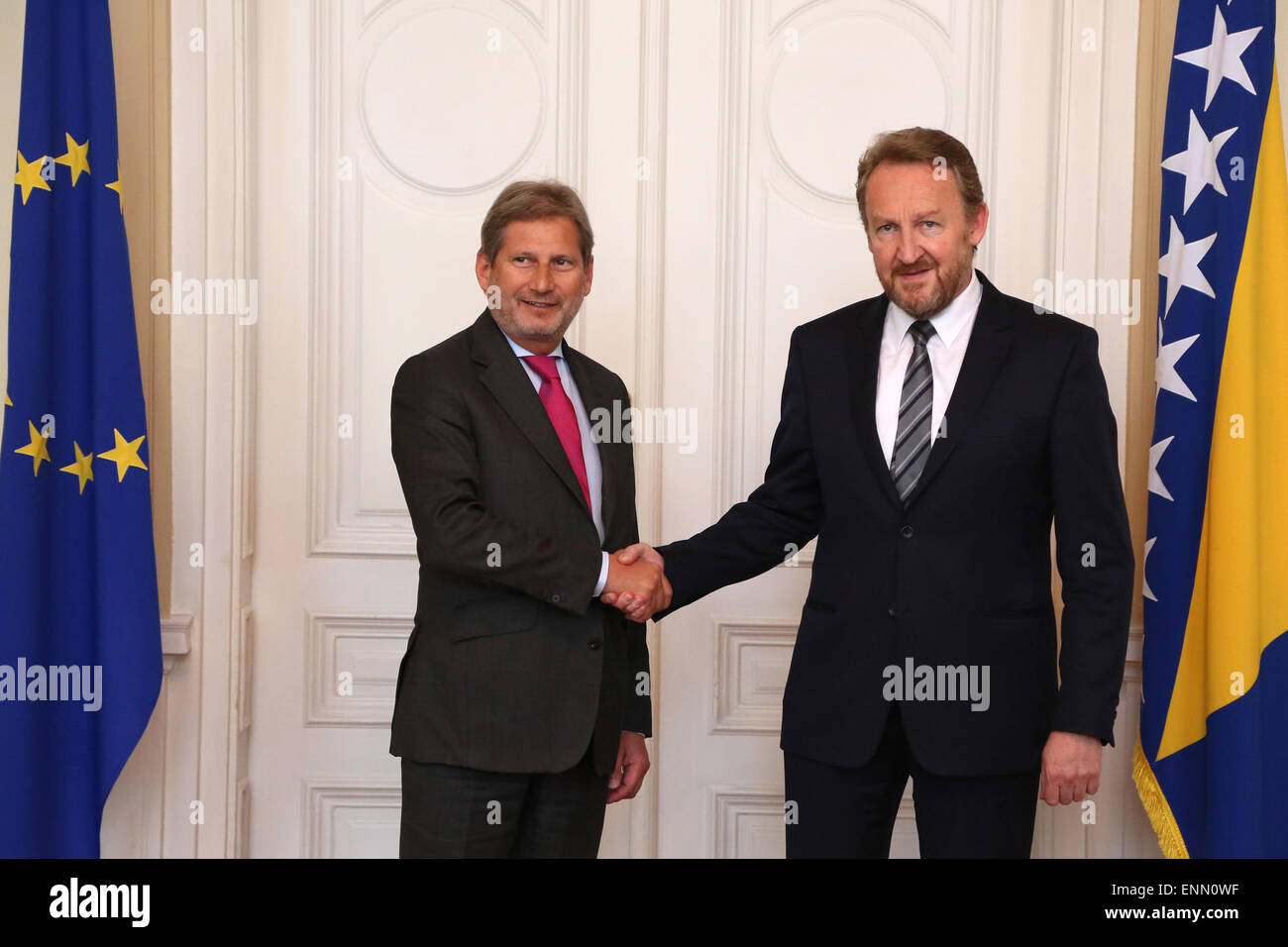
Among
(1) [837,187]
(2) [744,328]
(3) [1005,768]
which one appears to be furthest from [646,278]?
(3) [1005,768]

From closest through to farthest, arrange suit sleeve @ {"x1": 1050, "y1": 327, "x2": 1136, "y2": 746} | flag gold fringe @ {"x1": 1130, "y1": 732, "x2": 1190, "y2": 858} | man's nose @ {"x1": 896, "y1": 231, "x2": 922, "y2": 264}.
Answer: suit sleeve @ {"x1": 1050, "y1": 327, "x2": 1136, "y2": 746} → man's nose @ {"x1": 896, "y1": 231, "x2": 922, "y2": 264} → flag gold fringe @ {"x1": 1130, "y1": 732, "x2": 1190, "y2": 858}

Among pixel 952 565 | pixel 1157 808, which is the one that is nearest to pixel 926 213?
pixel 952 565

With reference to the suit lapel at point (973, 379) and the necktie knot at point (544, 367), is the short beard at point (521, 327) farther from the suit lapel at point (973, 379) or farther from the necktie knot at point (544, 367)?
the suit lapel at point (973, 379)

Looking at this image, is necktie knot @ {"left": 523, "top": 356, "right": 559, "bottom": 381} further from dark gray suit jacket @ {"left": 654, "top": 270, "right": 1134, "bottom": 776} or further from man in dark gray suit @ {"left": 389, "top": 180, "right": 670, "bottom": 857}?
dark gray suit jacket @ {"left": 654, "top": 270, "right": 1134, "bottom": 776}

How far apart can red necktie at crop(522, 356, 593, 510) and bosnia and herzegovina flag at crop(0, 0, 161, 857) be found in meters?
1.17

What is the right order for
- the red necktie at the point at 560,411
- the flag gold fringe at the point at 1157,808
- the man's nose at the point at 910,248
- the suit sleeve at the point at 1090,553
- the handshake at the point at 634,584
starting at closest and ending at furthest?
the suit sleeve at the point at 1090,553 < the man's nose at the point at 910,248 < the handshake at the point at 634,584 < the red necktie at the point at 560,411 < the flag gold fringe at the point at 1157,808

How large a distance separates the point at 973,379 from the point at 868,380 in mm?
205

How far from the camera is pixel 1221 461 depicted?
2.80 m

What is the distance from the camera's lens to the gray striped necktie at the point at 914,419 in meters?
2.18

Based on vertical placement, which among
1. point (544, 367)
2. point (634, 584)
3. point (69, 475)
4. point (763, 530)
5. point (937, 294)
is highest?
point (937, 294)

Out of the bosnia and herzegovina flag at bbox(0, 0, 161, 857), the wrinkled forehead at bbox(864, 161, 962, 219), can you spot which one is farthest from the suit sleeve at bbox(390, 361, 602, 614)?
the bosnia and herzegovina flag at bbox(0, 0, 161, 857)

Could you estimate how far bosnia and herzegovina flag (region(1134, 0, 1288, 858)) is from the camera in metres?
2.78

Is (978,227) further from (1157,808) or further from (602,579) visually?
(1157,808)

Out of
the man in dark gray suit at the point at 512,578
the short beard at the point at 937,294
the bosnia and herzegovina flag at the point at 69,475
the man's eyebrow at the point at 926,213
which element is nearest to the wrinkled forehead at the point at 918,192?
the man's eyebrow at the point at 926,213
